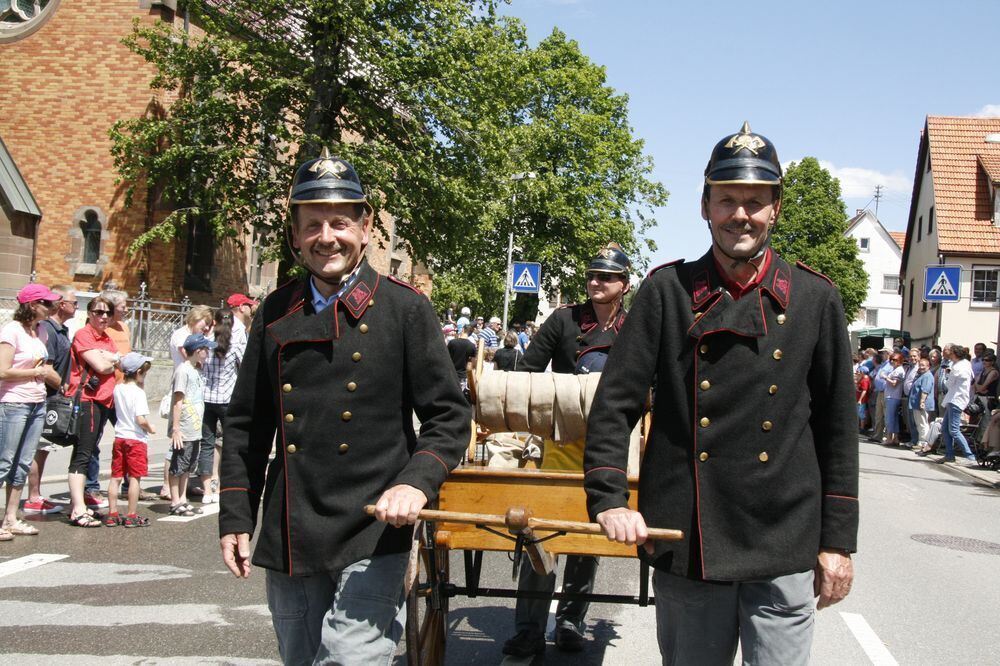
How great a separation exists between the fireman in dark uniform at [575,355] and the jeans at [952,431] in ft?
46.5

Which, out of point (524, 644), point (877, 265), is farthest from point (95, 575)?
point (877, 265)

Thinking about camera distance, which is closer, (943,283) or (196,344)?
(196,344)

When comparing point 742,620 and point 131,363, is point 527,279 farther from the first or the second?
point 742,620

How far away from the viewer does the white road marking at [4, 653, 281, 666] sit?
17.6 feet

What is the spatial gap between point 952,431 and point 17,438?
15.8 meters

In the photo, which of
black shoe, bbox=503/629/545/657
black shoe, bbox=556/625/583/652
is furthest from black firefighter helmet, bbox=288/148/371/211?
black shoe, bbox=556/625/583/652

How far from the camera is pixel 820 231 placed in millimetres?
62969

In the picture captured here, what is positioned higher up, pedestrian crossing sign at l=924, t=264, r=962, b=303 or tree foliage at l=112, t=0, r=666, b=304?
tree foliage at l=112, t=0, r=666, b=304

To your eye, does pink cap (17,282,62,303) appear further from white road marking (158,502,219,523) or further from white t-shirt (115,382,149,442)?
white road marking (158,502,219,523)

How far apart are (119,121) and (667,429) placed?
82.7 ft

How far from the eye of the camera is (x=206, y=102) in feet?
79.4

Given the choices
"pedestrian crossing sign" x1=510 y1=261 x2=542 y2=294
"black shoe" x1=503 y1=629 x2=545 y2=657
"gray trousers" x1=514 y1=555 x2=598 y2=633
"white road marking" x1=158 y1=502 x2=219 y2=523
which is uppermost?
"pedestrian crossing sign" x1=510 y1=261 x2=542 y2=294

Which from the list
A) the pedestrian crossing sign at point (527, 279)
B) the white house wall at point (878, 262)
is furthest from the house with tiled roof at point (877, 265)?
the pedestrian crossing sign at point (527, 279)

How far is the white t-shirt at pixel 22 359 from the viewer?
8.47 m
